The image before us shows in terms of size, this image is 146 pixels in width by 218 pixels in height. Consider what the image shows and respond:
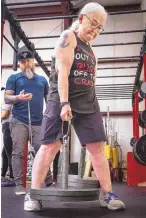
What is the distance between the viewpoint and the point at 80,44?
4.78 ft

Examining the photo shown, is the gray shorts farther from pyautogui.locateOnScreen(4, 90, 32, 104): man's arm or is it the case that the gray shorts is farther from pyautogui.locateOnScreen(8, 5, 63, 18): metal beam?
pyautogui.locateOnScreen(8, 5, 63, 18): metal beam

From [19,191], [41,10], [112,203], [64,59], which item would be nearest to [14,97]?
[19,191]

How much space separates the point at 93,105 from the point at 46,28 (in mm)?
4596

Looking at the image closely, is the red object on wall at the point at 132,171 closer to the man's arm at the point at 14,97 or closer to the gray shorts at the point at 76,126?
the man's arm at the point at 14,97

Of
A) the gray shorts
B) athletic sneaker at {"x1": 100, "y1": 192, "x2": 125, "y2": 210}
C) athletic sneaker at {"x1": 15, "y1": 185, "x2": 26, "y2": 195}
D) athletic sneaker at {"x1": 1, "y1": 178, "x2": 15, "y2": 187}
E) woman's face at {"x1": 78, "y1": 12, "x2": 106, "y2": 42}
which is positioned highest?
woman's face at {"x1": 78, "y1": 12, "x2": 106, "y2": 42}

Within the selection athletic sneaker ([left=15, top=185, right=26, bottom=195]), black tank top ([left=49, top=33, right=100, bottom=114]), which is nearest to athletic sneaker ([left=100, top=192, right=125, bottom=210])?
black tank top ([left=49, top=33, right=100, bottom=114])

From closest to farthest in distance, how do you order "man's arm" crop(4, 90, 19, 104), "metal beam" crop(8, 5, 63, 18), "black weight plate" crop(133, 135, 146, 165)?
1. "man's arm" crop(4, 90, 19, 104)
2. "black weight plate" crop(133, 135, 146, 165)
3. "metal beam" crop(8, 5, 63, 18)

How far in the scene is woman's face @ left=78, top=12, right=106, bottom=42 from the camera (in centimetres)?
141

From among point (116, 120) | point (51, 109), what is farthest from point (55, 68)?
point (116, 120)

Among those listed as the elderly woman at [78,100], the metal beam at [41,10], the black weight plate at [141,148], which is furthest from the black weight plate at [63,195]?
the metal beam at [41,10]

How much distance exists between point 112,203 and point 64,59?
2.27 ft

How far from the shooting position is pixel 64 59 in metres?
1.37

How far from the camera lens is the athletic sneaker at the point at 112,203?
1.33m

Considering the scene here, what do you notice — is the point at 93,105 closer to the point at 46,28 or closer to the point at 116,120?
the point at 116,120
